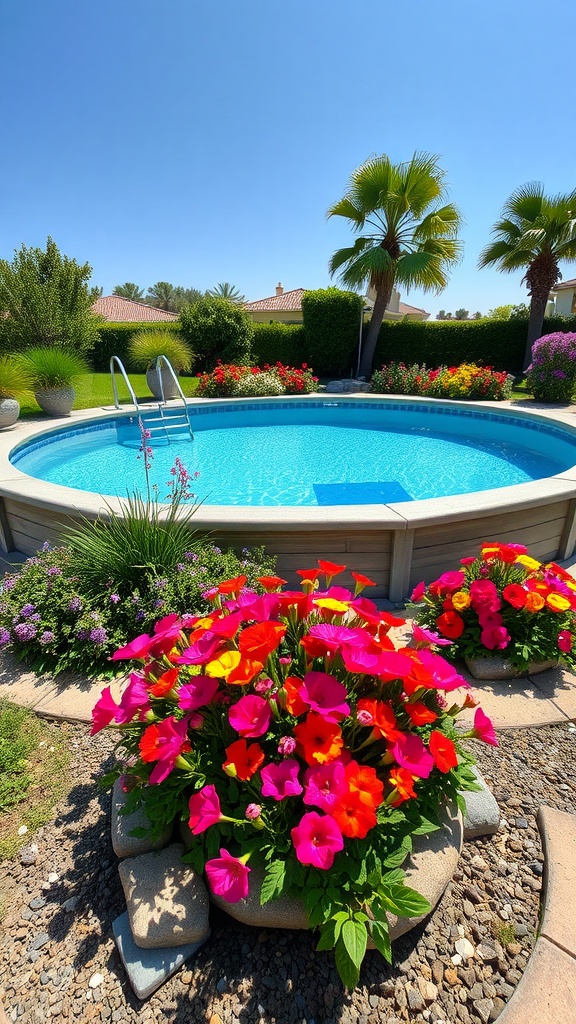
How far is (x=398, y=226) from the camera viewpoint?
1368 centimetres

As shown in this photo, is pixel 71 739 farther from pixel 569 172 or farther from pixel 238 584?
pixel 569 172

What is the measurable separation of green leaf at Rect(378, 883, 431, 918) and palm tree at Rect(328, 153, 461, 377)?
1480 centimetres

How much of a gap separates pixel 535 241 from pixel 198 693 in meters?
16.4

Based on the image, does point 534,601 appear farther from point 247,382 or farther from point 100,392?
point 100,392

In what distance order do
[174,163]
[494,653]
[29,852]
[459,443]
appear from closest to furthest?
[29,852] < [494,653] < [459,443] < [174,163]

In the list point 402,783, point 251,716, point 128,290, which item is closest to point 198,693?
point 251,716

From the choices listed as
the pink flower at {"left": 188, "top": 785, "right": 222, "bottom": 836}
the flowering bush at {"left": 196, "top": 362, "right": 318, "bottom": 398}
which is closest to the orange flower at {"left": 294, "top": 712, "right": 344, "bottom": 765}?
the pink flower at {"left": 188, "top": 785, "right": 222, "bottom": 836}

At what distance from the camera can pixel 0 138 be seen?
1118cm

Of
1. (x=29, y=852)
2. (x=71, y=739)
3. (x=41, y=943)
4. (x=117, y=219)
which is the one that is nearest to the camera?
(x=41, y=943)

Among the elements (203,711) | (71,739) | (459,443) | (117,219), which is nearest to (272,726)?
(203,711)

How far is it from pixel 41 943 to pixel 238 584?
118 centimetres

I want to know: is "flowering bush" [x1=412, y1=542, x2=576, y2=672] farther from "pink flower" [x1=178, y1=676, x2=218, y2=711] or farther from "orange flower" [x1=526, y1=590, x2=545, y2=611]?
"pink flower" [x1=178, y1=676, x2=218, y2=711]

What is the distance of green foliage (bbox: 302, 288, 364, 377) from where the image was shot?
48.8 ft

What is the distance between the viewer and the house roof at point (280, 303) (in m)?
33.3
